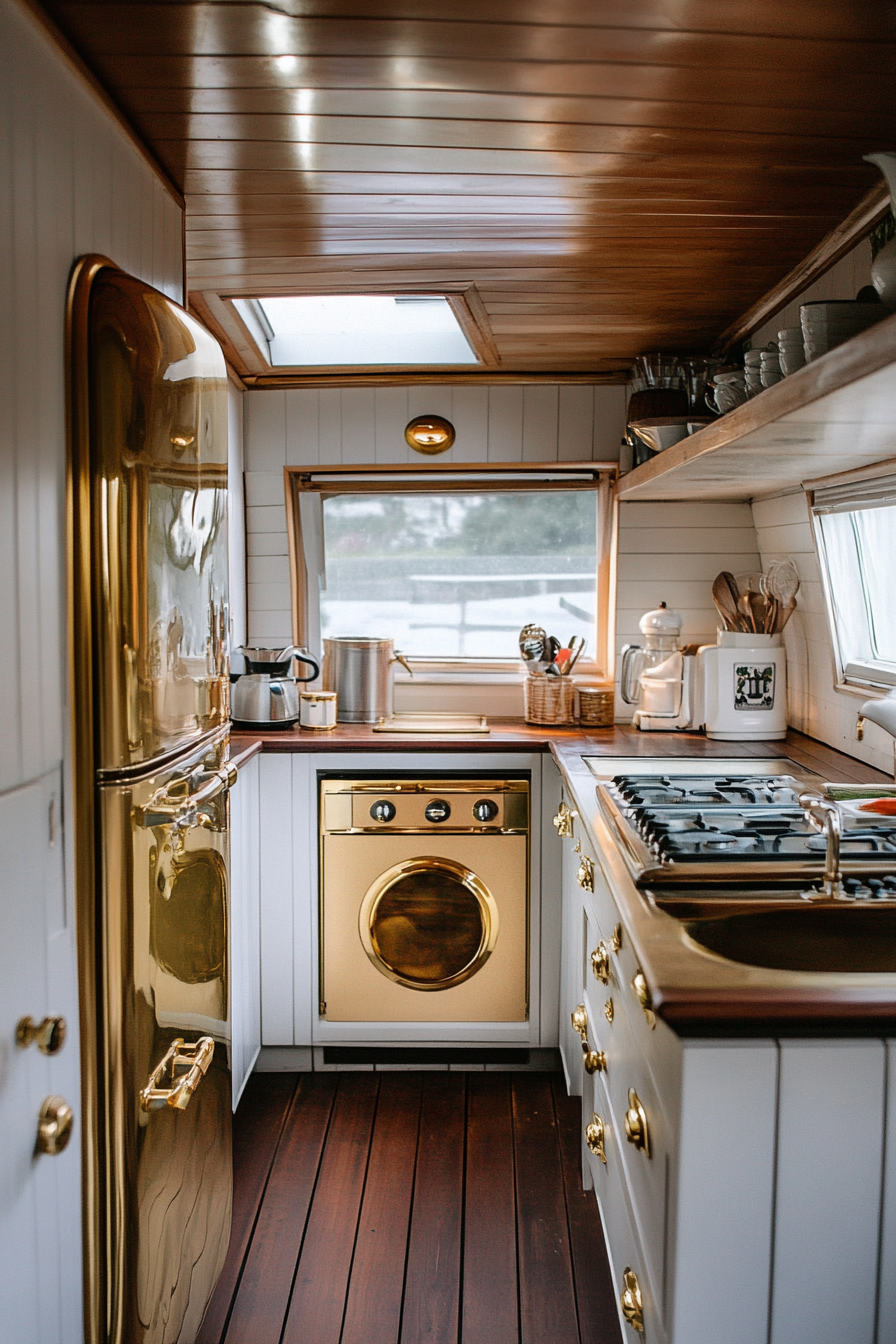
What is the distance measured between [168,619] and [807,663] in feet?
6.56

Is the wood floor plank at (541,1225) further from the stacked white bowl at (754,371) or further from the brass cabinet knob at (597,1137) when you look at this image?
the stacked white bowl at (754,371)

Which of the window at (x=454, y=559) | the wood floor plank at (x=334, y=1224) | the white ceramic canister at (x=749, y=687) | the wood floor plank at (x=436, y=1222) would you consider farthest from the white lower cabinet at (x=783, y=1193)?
the window at (x=454, y=559)

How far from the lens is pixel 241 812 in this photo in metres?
2.81

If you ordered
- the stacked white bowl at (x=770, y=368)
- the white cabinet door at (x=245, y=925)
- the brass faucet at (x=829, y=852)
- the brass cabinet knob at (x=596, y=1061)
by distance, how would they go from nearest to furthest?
the brass faucet at (x=829, y=852)
the stacked white bowl at (x=770, y=368)
the brass cabinet knob at (x=596, y=1061)
the white cabinet door at (x=245, y=925)

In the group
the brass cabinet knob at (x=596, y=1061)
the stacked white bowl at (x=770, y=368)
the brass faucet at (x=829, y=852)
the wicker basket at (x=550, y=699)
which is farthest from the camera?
the wicker basket at (x=550, y=699)

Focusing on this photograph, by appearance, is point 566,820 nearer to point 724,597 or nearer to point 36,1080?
point 724,597

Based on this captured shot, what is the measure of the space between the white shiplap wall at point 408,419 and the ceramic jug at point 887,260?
2.09 meters

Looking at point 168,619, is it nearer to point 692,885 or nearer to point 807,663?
point 692,885

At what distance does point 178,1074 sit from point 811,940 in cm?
106

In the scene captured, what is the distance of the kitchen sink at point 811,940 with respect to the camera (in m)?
1.48

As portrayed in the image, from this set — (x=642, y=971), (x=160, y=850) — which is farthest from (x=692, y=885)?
(x=160, y=850)

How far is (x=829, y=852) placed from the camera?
59.1 inches

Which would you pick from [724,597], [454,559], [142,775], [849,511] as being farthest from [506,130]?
[454,559]

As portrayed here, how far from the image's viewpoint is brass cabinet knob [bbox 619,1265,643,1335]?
1.42 meters
